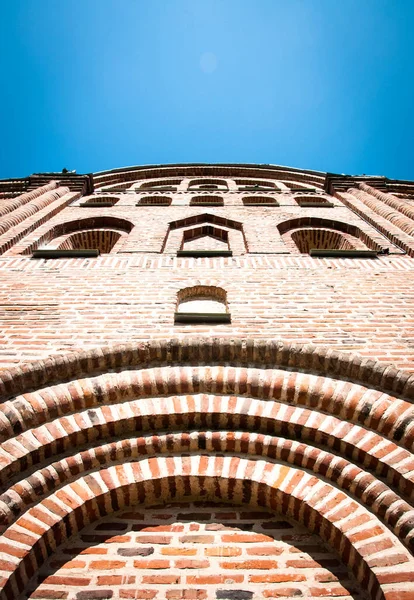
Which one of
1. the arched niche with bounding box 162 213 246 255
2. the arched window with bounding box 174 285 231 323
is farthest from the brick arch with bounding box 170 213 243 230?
the arched window with bounding box 174 285 231 323

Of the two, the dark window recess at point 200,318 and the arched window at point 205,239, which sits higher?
the arched window at point 205,239

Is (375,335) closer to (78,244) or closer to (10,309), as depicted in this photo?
(10,309)

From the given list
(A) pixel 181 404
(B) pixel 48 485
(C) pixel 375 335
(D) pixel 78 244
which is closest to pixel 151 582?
(B) pixel 48 485

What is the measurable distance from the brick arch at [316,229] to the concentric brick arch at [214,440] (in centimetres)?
568

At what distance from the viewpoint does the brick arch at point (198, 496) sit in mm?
2998

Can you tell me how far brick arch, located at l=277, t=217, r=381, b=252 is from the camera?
377 inches

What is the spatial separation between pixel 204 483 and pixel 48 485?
1.16m

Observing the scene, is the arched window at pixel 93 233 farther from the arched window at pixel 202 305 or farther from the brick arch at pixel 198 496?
the brick arch at pixel 198 496

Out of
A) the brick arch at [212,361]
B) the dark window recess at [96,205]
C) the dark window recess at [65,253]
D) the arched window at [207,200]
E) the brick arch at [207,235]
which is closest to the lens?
the brick arch at [212,361]

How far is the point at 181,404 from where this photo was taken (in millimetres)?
4000

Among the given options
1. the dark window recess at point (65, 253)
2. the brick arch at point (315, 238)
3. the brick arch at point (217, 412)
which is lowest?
the brick arch at point (217, 412)

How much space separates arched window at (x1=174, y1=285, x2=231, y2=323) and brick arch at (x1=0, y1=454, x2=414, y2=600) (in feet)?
A: 4.94

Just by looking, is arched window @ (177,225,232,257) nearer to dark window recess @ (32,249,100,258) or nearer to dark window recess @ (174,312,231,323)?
dark window recess @ (32,249,100,258)

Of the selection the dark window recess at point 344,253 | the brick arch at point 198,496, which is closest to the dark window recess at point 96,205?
the dark window recess at point 344,253
